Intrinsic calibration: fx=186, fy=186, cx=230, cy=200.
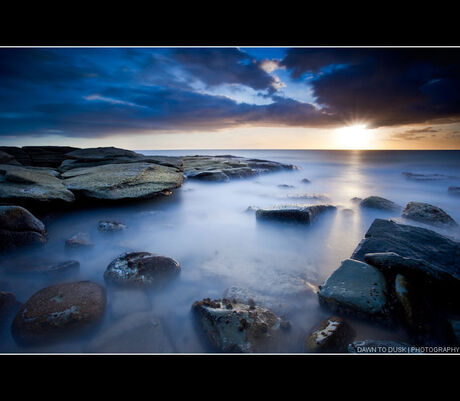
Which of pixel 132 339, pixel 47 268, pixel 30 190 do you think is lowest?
pixel 132 339

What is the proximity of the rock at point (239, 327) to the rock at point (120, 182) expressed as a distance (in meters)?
3.02

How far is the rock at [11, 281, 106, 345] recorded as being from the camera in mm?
1470

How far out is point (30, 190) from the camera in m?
3.17

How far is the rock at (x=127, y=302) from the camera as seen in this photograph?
1.75m

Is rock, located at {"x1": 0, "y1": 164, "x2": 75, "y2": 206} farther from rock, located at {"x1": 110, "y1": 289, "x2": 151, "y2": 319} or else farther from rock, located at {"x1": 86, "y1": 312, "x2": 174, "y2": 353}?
rock, located at {"x1": 86, "y1": 312, "x2": 174, "y2": 353}

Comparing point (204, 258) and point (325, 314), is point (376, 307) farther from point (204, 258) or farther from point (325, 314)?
point (204, 258)

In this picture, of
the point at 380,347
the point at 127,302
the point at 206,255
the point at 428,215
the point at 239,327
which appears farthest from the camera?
the point at 428,215

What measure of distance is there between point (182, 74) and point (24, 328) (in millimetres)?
3622

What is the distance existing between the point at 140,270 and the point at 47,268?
3.82ft

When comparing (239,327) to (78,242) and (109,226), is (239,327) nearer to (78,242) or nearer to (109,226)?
(78,242)

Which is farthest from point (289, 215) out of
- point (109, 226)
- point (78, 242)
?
point (78, 242)

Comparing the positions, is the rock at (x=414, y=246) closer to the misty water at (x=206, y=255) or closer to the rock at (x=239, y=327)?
the misty water at (x=206, y=255)
